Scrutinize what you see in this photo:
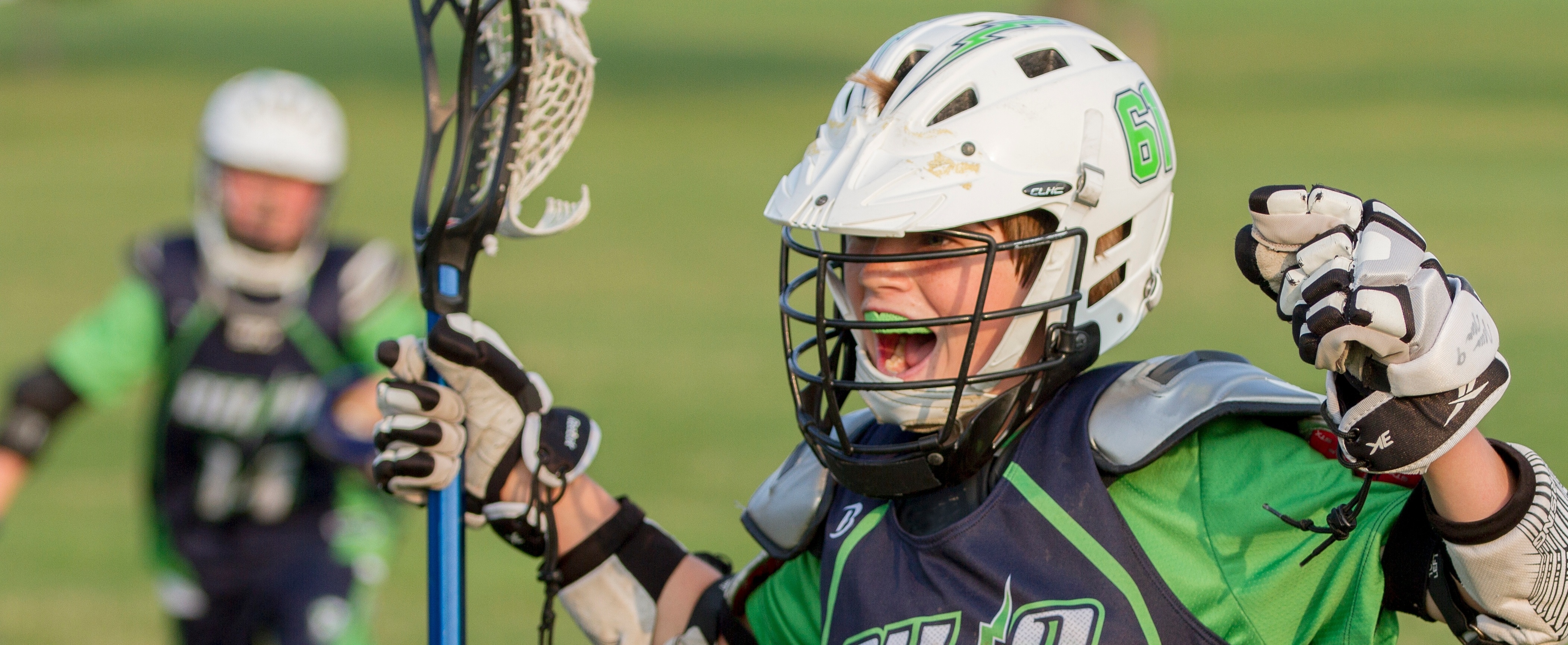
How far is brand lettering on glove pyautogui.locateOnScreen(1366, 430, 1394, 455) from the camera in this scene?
206 cm

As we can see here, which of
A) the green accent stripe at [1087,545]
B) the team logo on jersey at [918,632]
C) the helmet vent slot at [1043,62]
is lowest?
the team logo on jersey at [918,632]

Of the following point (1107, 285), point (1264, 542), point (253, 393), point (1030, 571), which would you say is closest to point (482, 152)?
point (1107, 285)

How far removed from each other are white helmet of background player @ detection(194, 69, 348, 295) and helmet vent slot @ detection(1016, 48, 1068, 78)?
11.4 ft

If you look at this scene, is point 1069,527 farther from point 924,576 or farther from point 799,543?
point 799,543

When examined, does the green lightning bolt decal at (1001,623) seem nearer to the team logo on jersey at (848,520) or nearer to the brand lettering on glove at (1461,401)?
the team logo on jersey at (848,520)

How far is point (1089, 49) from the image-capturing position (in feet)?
9.05

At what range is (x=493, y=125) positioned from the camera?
3154 millimetres

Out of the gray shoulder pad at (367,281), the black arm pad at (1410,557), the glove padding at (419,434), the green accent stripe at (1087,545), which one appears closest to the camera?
the black arm pad at (1410,557)

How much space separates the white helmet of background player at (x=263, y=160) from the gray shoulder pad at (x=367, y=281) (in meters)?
0.15

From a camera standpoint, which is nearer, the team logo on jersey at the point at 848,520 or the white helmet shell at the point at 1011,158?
the white helmet shell at the point at 1011,158

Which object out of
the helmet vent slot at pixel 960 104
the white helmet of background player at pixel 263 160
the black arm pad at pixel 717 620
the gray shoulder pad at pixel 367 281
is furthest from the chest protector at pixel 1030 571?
the white helmet of background player at pixel 263 160

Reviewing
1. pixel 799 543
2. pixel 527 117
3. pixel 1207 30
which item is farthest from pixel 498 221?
pixel 1207 30

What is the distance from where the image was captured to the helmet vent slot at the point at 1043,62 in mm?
2701

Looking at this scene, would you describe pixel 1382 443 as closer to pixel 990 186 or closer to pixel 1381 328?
pixel 1381 328
